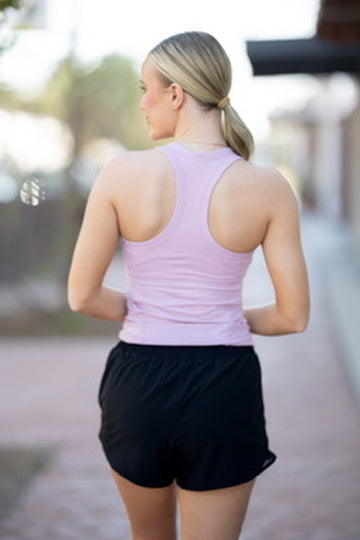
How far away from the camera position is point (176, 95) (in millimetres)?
2326

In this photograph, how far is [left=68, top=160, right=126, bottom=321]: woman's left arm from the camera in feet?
7.55

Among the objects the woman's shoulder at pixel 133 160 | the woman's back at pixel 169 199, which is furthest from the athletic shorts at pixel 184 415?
the woman's shoulder at pixel 133 160

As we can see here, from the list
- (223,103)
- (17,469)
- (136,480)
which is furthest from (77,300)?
(17,469)

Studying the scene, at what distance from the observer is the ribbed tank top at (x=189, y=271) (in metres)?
2.29

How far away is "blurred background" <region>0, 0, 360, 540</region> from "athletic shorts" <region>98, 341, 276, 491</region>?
527 mm

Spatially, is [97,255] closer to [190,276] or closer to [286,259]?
[190,276]

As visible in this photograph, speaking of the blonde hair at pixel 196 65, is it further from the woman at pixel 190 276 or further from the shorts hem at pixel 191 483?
the shorts hem at pixel 191 483

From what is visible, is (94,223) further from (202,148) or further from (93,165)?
(93,165)

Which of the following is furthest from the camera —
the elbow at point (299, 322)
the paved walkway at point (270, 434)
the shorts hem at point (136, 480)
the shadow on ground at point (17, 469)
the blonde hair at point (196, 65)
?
the shadow on ground at point (17, 469)

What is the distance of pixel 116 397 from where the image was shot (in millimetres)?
2377

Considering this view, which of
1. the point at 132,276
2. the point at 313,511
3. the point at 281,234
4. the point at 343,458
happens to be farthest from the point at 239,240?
the point at 343,458

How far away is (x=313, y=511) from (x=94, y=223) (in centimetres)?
295

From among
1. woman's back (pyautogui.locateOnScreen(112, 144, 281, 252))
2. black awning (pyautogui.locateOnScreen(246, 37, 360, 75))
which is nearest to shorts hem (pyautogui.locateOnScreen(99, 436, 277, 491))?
woman's back (pyautogui.locateOnScreen(112, 144, 281, 252))

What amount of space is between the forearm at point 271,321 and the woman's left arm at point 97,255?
0.32 meters
